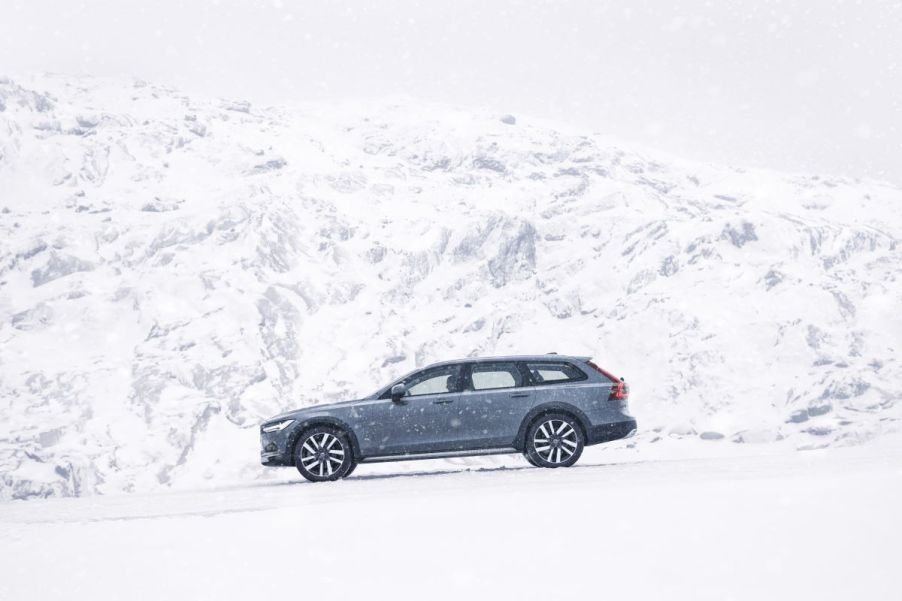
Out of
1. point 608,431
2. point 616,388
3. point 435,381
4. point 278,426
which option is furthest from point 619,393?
point 278,426

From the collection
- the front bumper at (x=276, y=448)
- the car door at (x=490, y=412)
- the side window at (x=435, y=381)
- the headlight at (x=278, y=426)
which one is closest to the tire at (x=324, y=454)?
the front bumper at (x=276, y=448)

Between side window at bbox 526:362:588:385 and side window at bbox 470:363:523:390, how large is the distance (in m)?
0.22

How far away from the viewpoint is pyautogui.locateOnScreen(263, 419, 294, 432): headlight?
39.1ft

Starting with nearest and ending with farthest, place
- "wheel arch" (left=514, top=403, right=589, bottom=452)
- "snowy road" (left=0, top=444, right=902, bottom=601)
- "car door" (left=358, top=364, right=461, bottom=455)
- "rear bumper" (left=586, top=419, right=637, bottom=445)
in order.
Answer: "snowy road" (left=0, top=444, right=902, bottom=601)
"car door" (left=358, top=364, right=461, bottom=455)
"wheel arch" (left=514, top=403, right=589, bottom=452)
"rear bumper" (left=586, top=419, right=637, bottom=445)

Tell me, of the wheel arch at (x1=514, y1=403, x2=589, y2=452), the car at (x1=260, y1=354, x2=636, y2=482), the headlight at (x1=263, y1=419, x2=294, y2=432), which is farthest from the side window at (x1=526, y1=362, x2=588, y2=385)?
the headlight at (x1=263, y1=419, x2=294, y2=432)

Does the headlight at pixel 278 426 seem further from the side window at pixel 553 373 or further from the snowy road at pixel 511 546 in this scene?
the side window at pixel 553 373

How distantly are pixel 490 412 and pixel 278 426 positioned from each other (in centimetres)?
301

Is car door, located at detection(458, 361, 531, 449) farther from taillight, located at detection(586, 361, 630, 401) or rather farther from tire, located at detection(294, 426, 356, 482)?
tire, located at detection(294, 426, 356, 482)

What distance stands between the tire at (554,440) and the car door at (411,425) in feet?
3.63

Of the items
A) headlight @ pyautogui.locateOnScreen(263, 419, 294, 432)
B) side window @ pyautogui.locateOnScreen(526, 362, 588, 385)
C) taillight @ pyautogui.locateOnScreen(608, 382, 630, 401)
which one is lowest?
taillight @ pyautogui.locateOnScreen(608, 382, 630, 401)

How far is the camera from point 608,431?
11859mm

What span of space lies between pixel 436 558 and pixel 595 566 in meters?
1.07

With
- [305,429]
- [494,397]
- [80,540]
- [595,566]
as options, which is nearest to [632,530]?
[595,566]

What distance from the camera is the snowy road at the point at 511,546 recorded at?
520cm
